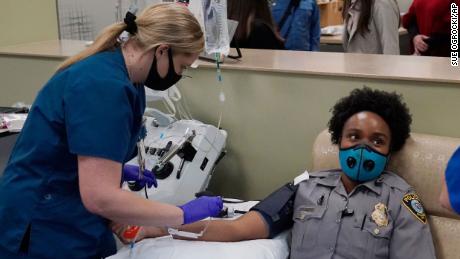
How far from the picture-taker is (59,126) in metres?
1.24

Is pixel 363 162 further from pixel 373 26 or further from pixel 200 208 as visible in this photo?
pixel 373 26

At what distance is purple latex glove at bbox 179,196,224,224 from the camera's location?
4.43ft

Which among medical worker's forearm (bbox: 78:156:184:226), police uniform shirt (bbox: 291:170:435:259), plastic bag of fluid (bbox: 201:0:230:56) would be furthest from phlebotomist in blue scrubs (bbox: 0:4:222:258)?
plastic bag of fluid (bbox: 201:0:230:56)

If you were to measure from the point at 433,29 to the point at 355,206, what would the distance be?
164 cm

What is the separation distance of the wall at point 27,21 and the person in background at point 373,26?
173 cm

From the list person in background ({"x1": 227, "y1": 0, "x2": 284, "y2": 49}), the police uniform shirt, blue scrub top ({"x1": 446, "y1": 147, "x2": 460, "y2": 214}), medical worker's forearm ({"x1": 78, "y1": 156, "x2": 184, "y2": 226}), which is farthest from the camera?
person in background ({"x1": 227, "y1": 0, "x2": 284, "y2": 49})

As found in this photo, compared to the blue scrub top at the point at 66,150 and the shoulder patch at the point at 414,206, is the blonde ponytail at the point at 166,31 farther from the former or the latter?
the shoulder patch at the point at 414,206

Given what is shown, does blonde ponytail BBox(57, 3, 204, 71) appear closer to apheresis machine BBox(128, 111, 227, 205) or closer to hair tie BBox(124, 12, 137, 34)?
hair tie BBox(124, 12, 137, 34)

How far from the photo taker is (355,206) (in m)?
1.69

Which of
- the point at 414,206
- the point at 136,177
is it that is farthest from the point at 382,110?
the point at 136,177

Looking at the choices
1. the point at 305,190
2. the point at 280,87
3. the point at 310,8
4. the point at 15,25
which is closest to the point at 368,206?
→ the point at 305,190

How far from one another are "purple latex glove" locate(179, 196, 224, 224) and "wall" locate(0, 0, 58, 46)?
1.97 meters

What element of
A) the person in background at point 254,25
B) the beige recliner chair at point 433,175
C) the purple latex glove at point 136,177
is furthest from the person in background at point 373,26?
the purple latex glove at point 136,177

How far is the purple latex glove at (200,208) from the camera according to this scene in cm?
135
